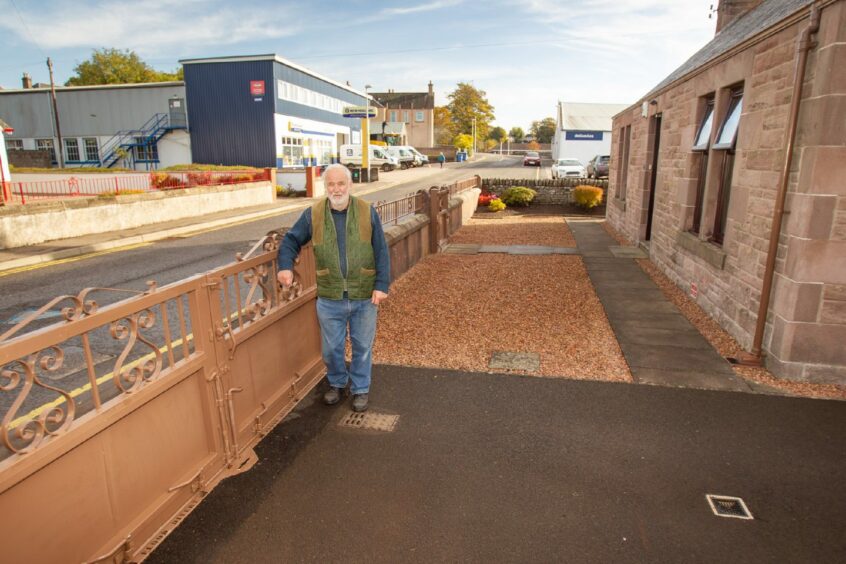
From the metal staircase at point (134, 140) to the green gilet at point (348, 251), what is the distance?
36323 mm

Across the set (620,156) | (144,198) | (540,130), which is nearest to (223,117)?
(144,198)

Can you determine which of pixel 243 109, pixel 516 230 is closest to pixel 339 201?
pixel 516 230

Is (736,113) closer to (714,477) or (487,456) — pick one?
(714,477)

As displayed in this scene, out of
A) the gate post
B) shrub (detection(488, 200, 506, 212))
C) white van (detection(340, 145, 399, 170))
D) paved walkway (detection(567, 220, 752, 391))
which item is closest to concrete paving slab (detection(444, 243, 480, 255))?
the gate post

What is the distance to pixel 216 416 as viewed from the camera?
3.49 meters

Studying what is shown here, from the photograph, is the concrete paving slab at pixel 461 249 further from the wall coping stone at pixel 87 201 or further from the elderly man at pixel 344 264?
the wall coping stone at pixel 87 201

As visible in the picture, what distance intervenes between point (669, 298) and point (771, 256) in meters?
3.00

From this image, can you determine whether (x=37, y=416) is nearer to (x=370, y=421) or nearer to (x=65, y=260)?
(x=370, y=421)

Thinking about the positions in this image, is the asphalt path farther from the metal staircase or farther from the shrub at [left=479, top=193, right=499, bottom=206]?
the metal staircase

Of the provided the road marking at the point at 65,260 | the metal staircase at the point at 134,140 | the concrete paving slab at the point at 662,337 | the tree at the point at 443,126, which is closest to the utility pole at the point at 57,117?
the metal staircase at the point at 134,140

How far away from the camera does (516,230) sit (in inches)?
631

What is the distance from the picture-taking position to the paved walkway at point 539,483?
2953 mm

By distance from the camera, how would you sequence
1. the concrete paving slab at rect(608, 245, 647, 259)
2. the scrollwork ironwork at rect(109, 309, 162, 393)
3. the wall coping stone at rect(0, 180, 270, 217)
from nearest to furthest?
1. the scrollwork ironwork at rect(109, 309, 162, 393)
2. the concrete paving slab at rect(608, 245, 647, 259)
3. the wall coping stone at rect(0, 180, 270, 217)

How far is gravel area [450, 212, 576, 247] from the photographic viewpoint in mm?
13908
